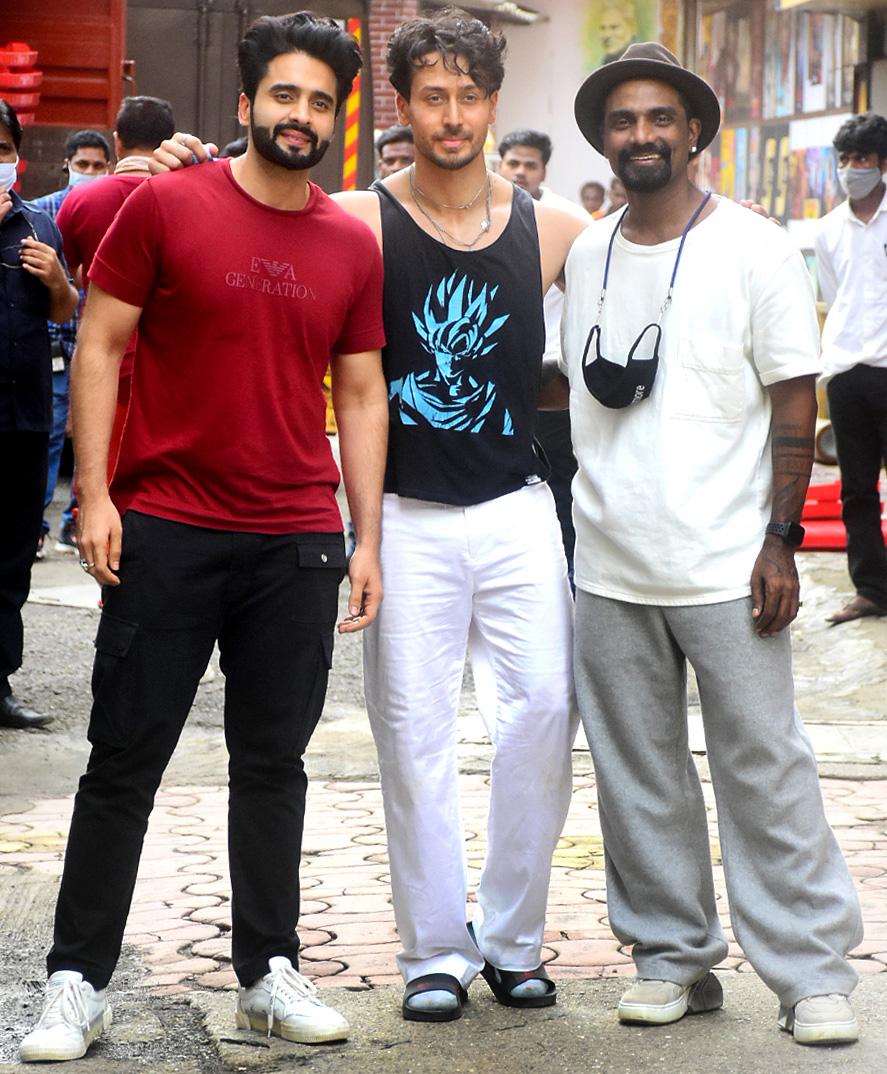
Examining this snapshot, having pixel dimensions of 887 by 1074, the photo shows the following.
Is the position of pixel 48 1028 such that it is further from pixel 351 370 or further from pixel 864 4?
pixel 864 4

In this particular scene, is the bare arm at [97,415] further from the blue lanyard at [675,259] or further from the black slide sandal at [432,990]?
the black slide sandal at [432,990]

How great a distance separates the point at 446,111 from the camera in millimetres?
3834

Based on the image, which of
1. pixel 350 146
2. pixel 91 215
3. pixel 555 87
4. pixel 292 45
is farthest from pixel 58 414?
pixel 555 87

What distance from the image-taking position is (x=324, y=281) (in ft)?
11.8

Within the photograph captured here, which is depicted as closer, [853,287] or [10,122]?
[10,122]

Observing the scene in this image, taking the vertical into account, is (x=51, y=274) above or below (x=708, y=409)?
above

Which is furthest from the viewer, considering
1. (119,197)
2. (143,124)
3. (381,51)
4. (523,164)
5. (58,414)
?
(381,51)

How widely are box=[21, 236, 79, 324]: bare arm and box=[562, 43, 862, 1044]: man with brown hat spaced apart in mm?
3028

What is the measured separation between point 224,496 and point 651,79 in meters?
1.23

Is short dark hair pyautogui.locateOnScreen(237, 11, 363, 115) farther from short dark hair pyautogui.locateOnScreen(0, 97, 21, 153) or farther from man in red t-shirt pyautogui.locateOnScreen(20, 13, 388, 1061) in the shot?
short dark hair pyautogui.locateOnScreen(0, 97, 21, 153)

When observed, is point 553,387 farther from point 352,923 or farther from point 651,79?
point 352,923

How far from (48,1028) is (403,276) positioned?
1678mm

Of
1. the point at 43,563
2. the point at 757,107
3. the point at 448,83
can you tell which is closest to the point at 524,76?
the point at 757,107

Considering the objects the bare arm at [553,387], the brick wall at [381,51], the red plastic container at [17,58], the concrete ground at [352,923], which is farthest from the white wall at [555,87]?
the bare arm at [553,387]
